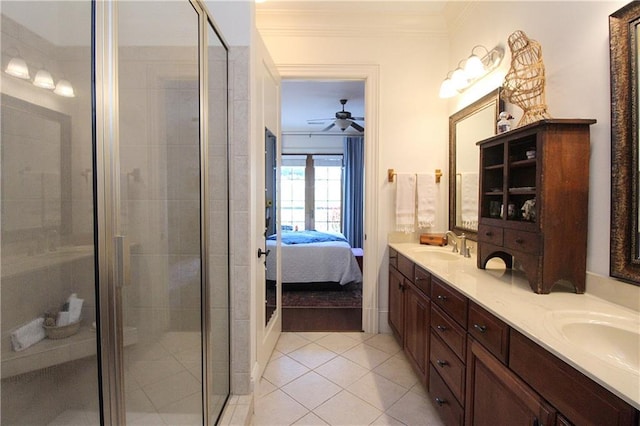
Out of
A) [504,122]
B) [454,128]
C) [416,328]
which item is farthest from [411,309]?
[454,128]

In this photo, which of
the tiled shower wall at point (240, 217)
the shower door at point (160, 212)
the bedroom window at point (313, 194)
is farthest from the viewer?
the bedroom window at point (313, 194)

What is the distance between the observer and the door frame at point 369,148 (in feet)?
9.45

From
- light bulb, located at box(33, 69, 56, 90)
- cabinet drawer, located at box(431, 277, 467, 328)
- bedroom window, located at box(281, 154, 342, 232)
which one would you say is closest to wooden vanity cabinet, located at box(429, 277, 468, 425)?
cabinet drawer, located at box(431, 277, 467, 328)

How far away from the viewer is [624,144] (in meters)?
1.25

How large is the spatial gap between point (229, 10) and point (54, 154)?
1309 mm

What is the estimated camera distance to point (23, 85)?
2.97 ft

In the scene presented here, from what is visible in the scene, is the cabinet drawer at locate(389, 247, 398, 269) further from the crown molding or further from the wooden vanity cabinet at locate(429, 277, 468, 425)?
the crown molding

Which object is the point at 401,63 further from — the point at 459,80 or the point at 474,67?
the point at 474,67

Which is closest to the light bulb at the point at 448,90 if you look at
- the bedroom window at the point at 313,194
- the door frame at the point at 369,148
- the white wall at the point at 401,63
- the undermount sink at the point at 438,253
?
the white wall at the point at 401,63

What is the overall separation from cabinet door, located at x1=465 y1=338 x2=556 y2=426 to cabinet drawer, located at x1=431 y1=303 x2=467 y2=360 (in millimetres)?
68

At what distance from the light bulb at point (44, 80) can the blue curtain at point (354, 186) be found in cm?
594

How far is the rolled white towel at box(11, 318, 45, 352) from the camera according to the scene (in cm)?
96

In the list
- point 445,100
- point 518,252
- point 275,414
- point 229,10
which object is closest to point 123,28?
point 229,10

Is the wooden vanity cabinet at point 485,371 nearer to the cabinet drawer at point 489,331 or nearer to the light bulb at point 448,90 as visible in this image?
the cabinet drawer at point 489,331
